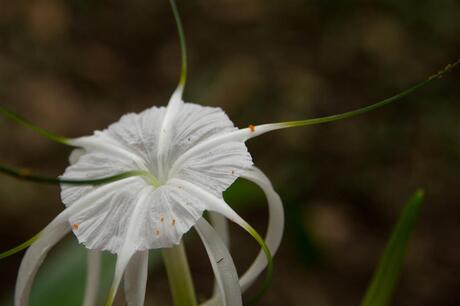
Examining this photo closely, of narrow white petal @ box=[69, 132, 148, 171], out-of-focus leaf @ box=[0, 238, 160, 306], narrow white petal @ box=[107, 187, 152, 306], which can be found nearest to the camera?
narrow white petal @ box=[107, 187, 152, 306]

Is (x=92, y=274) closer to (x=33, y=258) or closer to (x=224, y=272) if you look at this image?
(x=33, y=258)

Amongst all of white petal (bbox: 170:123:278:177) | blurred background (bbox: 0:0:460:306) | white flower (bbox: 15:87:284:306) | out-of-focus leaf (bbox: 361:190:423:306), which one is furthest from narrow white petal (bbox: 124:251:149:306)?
blurred background (bbox: 0:0:460:306)

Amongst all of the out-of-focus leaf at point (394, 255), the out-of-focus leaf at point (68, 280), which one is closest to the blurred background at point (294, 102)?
the out-of-focus leaf at point (68, 280)

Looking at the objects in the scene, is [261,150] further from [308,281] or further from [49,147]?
[49,147]

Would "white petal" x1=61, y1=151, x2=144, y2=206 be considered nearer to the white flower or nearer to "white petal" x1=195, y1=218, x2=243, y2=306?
the white flower

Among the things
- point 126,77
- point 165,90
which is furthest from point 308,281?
point 126,77

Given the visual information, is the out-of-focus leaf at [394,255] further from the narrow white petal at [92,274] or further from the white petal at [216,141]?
the narrow white petal at [92,274]
